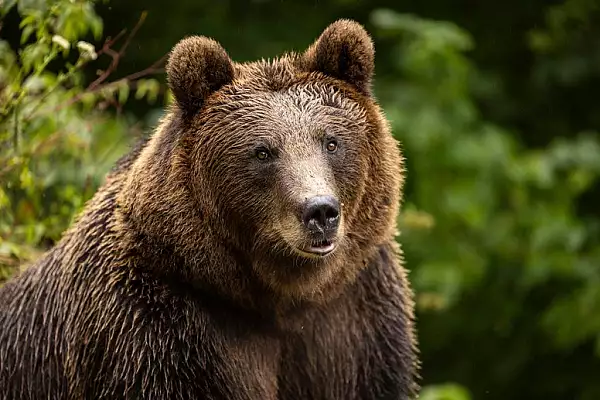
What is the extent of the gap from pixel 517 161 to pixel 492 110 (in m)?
2.65

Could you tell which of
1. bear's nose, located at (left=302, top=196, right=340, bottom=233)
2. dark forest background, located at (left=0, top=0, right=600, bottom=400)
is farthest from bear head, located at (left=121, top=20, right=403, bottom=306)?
dark forest background, located at (left=0, top=0, right=600, bottom=400)

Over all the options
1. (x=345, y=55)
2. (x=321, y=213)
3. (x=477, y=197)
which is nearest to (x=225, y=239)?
(x=321, y=213)

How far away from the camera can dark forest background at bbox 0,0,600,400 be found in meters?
12.2

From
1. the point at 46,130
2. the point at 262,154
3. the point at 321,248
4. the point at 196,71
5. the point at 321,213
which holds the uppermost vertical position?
the point at 196,71

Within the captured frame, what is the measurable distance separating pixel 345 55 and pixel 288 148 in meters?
0.63

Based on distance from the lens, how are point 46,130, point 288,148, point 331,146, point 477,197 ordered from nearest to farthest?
point 288,148 → point 331,146 → point 46,130 → point 477,197

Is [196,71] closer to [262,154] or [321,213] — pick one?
[262,154]

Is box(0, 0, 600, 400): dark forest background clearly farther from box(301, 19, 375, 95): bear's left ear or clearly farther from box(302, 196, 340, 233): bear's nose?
box(302, 196, 340, 233): bear's nose

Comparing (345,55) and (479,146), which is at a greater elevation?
(345,55)

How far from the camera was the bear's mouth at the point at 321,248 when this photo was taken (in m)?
5.81

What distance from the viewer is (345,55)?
6.33 m

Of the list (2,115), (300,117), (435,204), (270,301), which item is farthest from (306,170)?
(435,204)

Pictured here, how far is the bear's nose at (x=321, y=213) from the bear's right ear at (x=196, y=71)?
0.86m

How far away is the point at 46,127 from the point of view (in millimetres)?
7840
